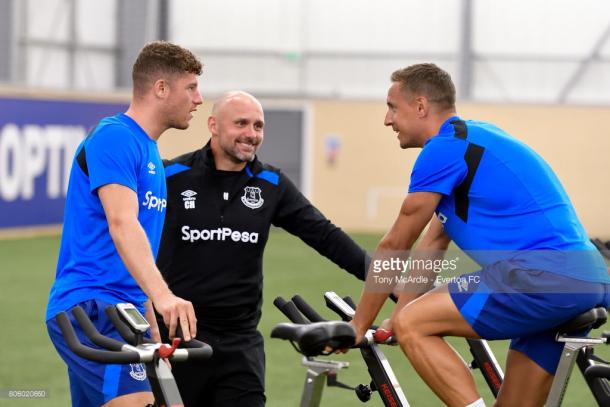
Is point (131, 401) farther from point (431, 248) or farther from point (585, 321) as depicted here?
point (585, 321)

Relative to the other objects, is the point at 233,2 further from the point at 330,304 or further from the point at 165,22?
the point at 330,304

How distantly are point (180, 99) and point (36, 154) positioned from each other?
13.1 meters

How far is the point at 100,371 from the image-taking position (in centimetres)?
440

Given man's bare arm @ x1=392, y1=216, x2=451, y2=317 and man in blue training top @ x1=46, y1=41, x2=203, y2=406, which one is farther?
man's bare arm @ x1=392, y1=216, x2=451, y2=317

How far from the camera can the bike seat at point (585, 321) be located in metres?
4.59

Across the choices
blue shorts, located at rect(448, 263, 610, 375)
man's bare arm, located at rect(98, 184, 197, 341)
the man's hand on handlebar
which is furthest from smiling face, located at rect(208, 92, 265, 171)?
the man's hand on handlebar

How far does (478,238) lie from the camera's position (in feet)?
15.4

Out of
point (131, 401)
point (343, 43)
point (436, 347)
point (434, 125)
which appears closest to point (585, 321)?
point (436, 347)

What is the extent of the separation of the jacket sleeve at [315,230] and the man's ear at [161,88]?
4.35 ft

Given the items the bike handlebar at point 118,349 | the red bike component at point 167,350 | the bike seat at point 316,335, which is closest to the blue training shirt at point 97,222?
the bike handlebar at point 118,349

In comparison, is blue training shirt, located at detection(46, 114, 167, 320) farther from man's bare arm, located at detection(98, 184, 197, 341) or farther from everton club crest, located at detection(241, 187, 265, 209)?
everton club crest, located at detection(241, 187, 265, 209)

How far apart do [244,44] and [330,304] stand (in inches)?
768

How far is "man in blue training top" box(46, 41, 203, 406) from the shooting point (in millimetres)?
4352

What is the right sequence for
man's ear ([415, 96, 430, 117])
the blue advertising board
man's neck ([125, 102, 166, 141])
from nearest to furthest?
man's neck ([125, 102, 166, 141]) < man's ear ([415, 96, 430, 117]) < the blue advertising board
